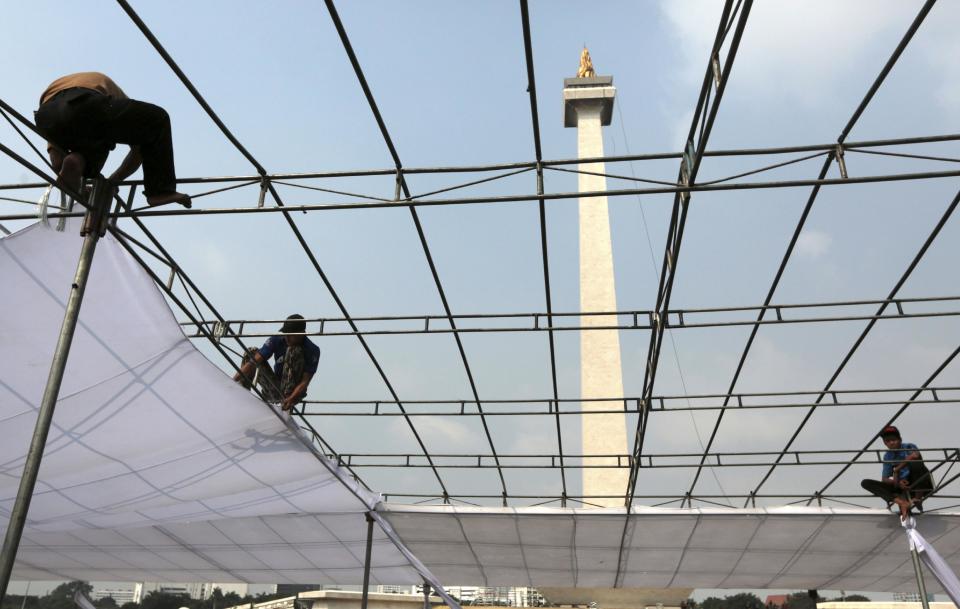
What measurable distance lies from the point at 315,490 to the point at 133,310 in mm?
4872

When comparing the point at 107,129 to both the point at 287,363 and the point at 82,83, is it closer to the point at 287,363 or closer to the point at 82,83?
the point at 82,83

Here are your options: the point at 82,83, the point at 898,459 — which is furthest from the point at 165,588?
the point at 82,83

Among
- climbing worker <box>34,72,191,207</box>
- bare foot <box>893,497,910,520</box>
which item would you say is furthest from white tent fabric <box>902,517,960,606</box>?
climbing worker <box>34,72,191,207</box>

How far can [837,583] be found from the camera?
14.2 metres

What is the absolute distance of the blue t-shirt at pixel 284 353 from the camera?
30.9ft

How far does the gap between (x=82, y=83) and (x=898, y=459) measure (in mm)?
12072

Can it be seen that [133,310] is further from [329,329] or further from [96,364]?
[329,329]

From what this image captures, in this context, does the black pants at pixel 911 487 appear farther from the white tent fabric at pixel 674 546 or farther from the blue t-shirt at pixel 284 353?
the blue t-shirt at pixel 284 353

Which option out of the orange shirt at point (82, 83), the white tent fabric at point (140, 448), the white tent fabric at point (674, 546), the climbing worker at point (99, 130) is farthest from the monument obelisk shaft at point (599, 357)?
the orange shirt at point (82, 83)

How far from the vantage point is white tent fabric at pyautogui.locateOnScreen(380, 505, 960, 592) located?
39.2 ft

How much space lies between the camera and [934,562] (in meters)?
10.4

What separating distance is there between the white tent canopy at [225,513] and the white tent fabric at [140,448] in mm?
22

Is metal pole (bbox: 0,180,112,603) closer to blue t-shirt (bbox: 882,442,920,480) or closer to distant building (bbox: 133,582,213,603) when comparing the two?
blue t-shirt (bbox: 882,442,920,480)

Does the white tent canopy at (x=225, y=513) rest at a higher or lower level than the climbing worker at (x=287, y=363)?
lower
